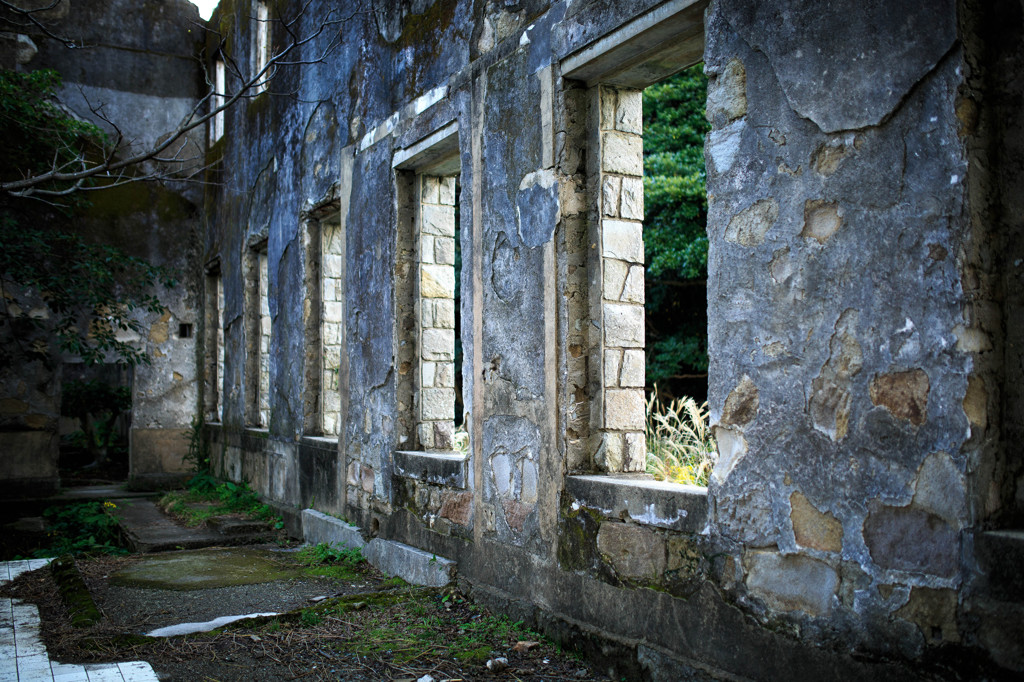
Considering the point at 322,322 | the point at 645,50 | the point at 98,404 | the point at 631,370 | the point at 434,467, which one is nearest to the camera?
the point at 645,50

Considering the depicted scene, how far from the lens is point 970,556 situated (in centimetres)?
216

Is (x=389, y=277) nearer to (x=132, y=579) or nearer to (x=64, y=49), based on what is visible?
(x=132, y=579)

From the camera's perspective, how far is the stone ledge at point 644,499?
2.98 m

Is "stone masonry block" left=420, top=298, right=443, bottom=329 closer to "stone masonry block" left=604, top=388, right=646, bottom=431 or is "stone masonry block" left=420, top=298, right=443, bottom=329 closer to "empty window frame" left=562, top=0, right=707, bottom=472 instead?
"empty window frame" left=562, top=0, right=707, bottom=472

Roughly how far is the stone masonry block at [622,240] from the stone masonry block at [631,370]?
40cm

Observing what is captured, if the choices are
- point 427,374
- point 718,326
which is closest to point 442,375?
point 427,374

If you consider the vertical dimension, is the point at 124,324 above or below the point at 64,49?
below

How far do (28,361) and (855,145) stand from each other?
871 cm

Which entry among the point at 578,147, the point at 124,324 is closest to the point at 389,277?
the point at 578,147

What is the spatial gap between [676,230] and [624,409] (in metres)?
6.81

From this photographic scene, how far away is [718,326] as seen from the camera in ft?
9.46

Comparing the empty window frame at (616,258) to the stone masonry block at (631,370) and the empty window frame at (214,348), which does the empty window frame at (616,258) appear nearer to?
the stone masonry block at (631,370)

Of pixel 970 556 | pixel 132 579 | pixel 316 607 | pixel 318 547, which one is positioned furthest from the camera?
pixel 318 547

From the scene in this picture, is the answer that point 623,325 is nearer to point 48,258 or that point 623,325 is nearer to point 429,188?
point 429,188
